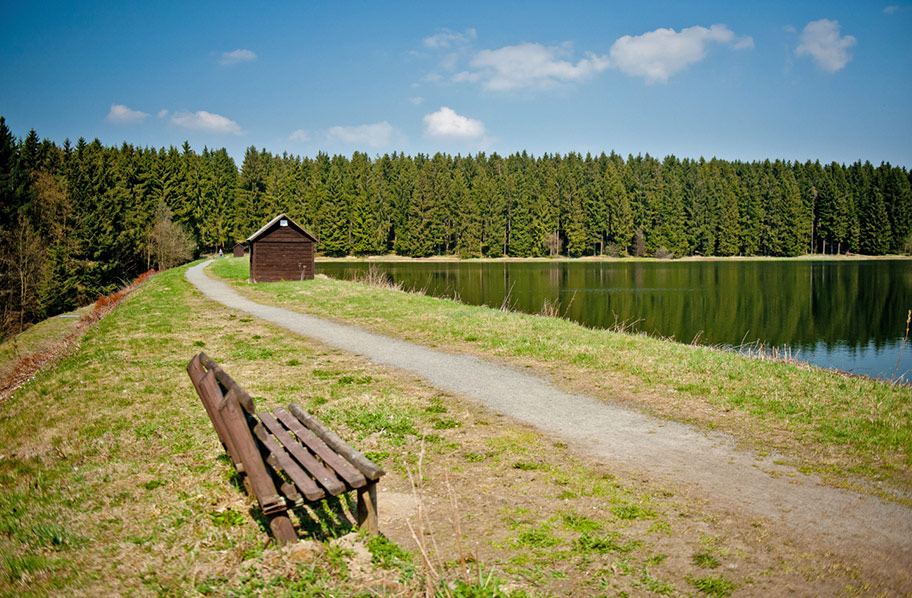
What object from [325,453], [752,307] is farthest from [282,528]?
[752,307]

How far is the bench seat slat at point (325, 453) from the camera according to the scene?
12.2 feet

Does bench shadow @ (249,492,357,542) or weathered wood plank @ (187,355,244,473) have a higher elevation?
weathered wood plank @ (187,355,244,473)

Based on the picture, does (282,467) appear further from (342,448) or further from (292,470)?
(342,448)

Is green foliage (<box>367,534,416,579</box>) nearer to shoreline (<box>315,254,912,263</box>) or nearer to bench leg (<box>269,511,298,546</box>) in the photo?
bench leg (<box>269,511,298,546</box>)

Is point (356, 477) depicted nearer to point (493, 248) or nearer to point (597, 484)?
point (597, 484)

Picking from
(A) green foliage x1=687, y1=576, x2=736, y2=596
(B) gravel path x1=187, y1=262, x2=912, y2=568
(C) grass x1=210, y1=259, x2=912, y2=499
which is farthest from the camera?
(C) grass x1=210, y1=259, x2=912, y2=499

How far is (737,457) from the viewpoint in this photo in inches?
225

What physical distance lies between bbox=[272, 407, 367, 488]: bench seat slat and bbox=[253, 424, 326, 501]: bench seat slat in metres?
0.17

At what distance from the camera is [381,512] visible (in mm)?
4609

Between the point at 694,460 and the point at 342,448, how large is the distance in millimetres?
3508

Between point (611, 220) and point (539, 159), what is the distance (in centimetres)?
3269

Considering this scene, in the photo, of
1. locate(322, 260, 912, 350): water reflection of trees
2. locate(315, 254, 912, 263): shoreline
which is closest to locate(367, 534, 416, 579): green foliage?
locate(322, 260, 912, 350): water reflection of trees

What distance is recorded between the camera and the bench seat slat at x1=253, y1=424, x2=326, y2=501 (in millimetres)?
3633

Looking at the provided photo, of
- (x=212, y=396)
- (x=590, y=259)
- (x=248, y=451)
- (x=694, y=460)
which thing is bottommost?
(x=694, y=460)
